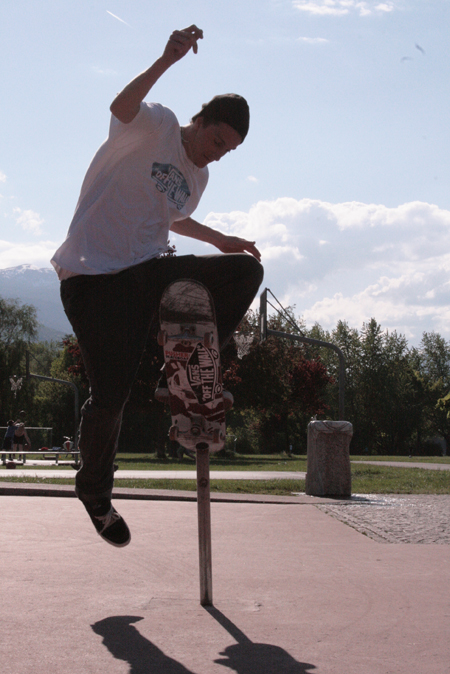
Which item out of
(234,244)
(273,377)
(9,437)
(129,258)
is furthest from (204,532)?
(273,377)

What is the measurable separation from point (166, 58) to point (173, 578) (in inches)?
93.7

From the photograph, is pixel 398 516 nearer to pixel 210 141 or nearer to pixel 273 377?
pixel 210 141

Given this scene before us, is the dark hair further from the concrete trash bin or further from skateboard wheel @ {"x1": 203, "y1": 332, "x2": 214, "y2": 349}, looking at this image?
the concrete trash bin

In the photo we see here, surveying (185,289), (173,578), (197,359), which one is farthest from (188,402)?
(173,578)

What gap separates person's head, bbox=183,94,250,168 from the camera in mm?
3340

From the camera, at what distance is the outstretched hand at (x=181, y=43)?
2959 mm

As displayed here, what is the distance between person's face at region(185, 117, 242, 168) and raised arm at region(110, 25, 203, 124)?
0.38m

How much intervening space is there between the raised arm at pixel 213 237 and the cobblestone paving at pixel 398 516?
2.44 m

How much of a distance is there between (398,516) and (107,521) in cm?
424

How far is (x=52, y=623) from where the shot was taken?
2.49m

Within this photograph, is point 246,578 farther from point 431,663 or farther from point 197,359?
point 431,663

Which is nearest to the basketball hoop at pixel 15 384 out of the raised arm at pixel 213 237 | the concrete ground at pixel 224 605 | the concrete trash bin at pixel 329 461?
the concrete trash bin at pixel 329 461

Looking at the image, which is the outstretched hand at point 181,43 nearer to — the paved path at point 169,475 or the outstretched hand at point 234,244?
the outstretched hand at point 234,244

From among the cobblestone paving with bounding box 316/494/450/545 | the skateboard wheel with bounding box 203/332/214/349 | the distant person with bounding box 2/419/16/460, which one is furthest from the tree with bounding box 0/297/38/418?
the skateboard wheel with bounding box 203/332/214/349
